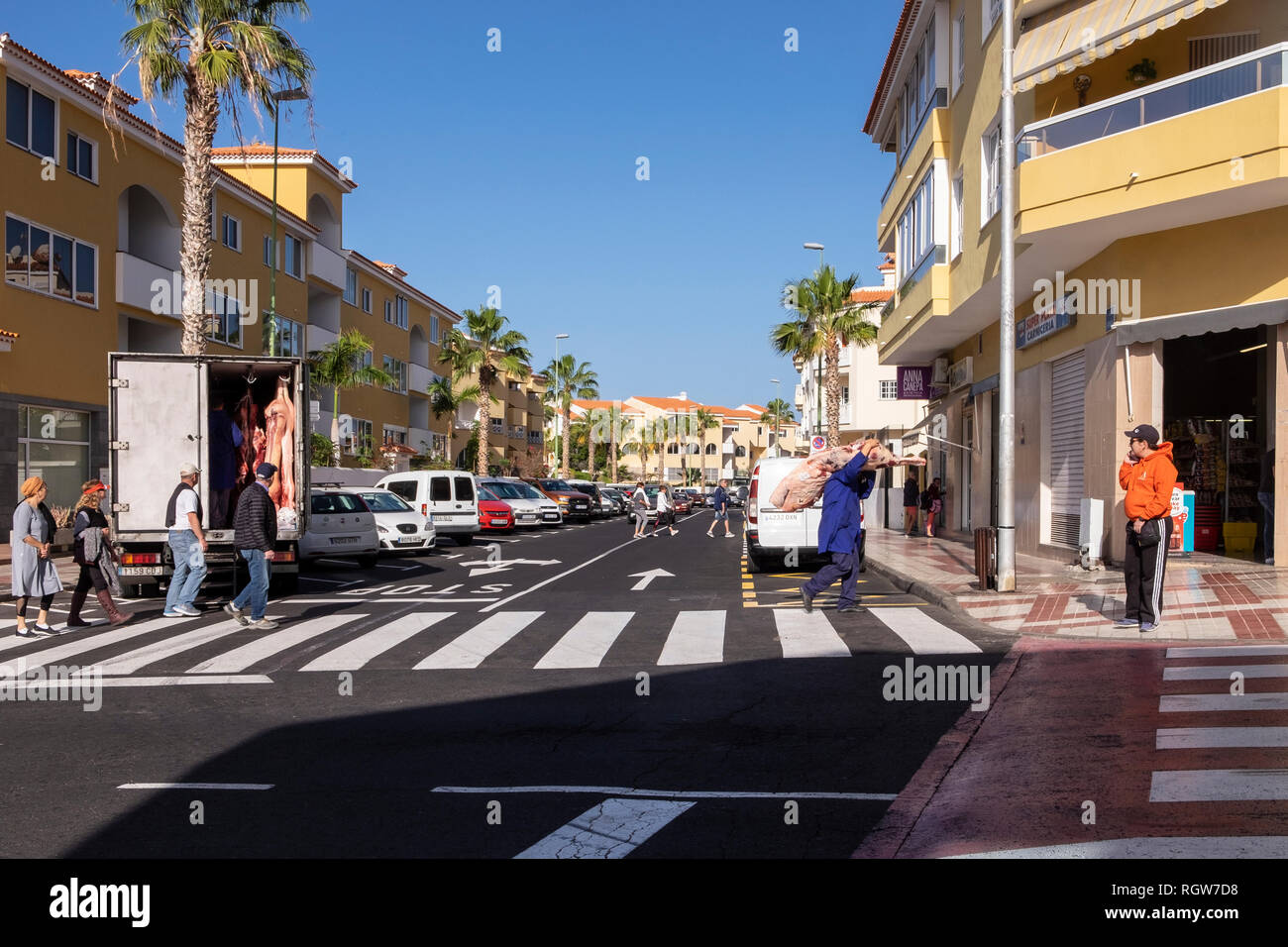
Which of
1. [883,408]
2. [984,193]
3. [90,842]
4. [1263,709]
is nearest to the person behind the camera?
[90,842]

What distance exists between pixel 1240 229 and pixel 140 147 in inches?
1034

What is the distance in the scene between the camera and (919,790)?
556cm

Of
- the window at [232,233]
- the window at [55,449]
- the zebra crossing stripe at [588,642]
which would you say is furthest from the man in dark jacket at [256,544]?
the window at [232,233]

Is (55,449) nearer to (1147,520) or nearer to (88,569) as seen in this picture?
(88,569)

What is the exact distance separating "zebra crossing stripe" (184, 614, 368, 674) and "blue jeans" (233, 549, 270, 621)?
415 mm

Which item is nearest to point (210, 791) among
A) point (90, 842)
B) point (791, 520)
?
point (90, 842)

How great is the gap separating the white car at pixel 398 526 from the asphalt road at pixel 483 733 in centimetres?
938

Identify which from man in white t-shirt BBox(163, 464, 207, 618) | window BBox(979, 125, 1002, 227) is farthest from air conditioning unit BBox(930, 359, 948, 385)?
man in white t-shirt BBox(163, 464, 207, 618)

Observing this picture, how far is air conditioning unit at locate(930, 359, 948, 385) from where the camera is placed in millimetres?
29719

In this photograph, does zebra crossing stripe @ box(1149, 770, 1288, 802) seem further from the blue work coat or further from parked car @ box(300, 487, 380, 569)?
parked car @ box(300, 487, 380, 569)

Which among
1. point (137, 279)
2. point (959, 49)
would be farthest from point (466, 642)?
point (137, 279)

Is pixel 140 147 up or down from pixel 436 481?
up

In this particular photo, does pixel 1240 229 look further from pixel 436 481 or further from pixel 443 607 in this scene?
pixel 436 481

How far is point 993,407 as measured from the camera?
2509 centimetres
